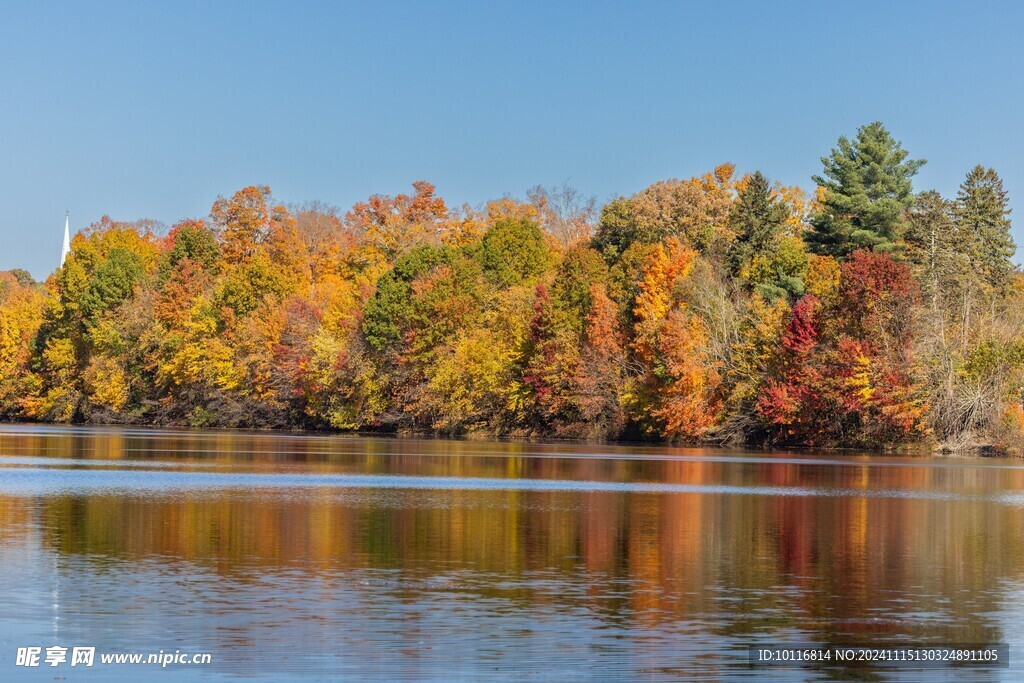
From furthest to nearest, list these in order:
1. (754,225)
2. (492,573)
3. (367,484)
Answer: (754,225) < (367,484) < (492,573)

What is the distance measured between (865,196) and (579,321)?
862 inches

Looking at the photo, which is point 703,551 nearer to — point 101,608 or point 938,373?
point 101,608

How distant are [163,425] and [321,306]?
18.1m

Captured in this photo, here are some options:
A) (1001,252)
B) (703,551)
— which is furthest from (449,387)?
(703,551)

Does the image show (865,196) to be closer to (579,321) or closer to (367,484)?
(579,321)

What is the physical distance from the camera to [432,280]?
3816 inches

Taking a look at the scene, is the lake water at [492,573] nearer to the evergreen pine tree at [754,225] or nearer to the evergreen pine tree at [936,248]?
the evergreen pine tree at [936,248]

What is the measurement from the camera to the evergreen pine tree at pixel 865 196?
295 ft

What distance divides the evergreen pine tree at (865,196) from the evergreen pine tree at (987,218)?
7.69 metres

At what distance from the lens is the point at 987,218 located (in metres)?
104

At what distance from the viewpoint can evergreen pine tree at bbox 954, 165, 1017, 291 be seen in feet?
331

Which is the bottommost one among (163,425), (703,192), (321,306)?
(163,425)

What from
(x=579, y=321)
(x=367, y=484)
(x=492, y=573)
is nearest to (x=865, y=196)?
(x=579, y=321)

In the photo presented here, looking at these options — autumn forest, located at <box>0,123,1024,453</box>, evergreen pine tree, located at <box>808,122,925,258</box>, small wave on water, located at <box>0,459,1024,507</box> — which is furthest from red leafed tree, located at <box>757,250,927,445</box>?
small wave on water, located at <box>0,459,1024,507</box>
